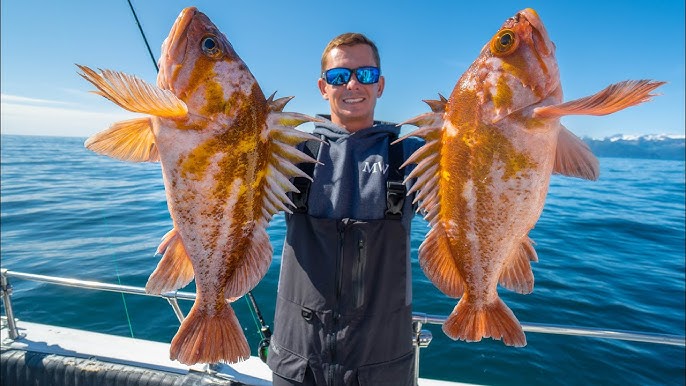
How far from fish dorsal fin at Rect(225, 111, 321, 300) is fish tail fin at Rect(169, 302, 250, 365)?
179 mm

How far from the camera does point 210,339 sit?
234cm

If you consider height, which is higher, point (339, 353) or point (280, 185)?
point (280, 185)

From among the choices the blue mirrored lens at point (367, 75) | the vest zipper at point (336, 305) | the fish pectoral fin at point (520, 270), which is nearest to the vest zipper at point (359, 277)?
the vest zipper at point (336, 305)

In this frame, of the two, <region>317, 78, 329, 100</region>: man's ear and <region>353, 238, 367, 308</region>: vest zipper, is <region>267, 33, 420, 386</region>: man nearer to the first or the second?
<region>353, 238, 367, 308</region>: vest zipper

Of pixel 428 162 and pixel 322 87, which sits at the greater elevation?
pixel 322 87

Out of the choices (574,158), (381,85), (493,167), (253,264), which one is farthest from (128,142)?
(574,158)

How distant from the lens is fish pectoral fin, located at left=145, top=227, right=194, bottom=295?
233 cm

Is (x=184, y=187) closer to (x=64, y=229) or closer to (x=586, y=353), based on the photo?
(x=586, y=353)

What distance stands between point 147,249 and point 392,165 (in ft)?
31.5

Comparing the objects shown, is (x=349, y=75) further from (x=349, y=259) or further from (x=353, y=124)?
(x=349, y=259)

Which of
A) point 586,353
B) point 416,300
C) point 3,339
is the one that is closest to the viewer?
point 3,339

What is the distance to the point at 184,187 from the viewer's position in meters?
2.27

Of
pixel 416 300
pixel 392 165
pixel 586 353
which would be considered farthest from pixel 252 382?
pixel 586 353

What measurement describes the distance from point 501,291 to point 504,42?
7428mm
